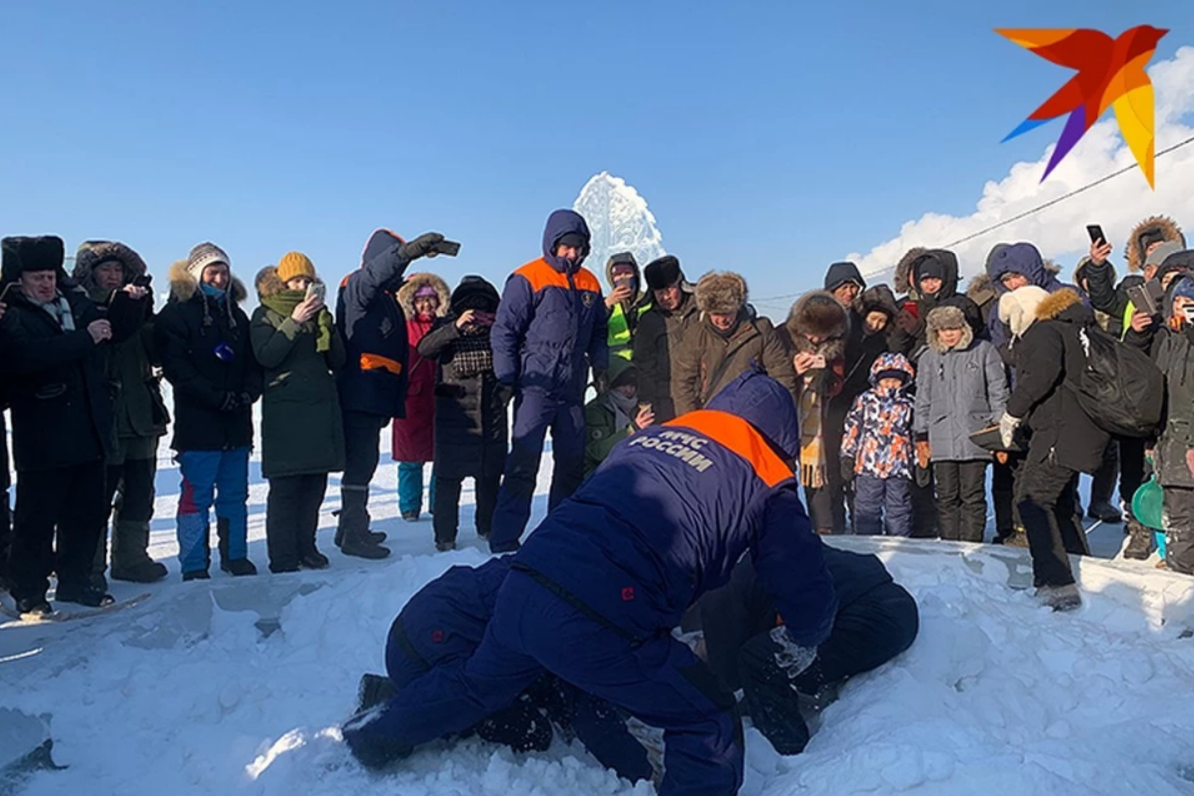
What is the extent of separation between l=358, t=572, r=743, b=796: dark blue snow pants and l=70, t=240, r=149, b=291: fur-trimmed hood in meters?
3.28

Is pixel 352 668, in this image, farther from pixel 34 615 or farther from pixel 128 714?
pixel 34 615

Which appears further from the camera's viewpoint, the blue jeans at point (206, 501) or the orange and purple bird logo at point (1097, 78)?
the blue jeans at point (206, 501)

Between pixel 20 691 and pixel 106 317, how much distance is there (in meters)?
1.88

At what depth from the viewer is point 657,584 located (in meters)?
2.35

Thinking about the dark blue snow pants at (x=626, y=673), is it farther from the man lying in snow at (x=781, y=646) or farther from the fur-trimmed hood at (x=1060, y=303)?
the fur-trimmed hood at (x=1060, y=303)

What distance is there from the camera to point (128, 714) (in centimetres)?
303

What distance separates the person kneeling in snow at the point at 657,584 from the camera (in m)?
2.27

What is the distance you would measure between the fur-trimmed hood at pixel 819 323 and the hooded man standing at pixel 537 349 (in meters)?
1.33

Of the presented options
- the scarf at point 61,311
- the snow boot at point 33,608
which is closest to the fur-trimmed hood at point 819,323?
the scarf at point 61,311

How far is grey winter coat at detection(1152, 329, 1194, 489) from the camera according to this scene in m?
3.95

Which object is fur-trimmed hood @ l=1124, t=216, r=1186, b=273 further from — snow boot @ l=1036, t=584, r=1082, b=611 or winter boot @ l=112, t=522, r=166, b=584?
winter boot @ l=112, t=522, r=166, b=584

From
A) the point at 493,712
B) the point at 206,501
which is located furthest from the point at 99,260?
the point at 493,712

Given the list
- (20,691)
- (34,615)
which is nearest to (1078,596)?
(20,691)

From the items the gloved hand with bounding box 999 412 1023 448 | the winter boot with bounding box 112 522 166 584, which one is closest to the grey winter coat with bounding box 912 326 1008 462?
the gloved hand with bounding box 999 412 1023 448
